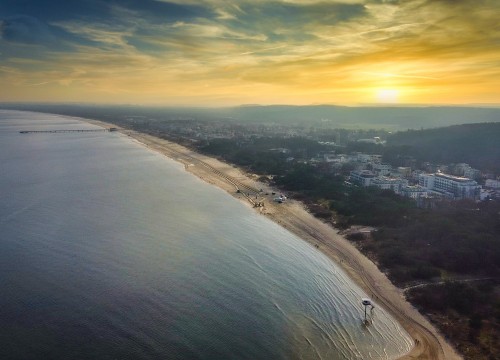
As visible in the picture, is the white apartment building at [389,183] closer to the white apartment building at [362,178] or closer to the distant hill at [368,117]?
the white apartment building at [362,178]

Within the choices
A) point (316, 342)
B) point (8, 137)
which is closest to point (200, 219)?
point (316, 342)

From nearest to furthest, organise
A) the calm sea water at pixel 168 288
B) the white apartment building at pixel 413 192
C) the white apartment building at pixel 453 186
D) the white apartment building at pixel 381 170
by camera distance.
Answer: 1. the calm sea water at pixel 168 288
2. the white apartment building at pixel 413 192
3. the white apartment building at pixel 453 186
4. the white apartment building at pixel 381 170

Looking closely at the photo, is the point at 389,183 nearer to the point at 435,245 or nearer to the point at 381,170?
the point at 381,170

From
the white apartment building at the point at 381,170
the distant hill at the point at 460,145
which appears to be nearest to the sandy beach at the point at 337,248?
the white apartment building at the point at 381,170

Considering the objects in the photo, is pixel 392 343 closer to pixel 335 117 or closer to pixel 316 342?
pixel 316 342

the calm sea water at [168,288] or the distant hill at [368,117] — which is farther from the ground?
the distant hill at [368,117]
